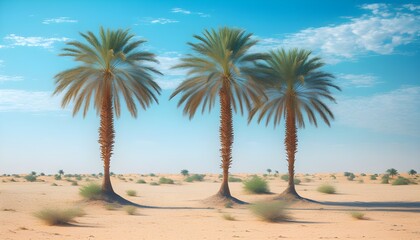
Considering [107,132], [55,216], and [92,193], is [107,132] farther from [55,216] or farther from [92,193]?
[55,216]

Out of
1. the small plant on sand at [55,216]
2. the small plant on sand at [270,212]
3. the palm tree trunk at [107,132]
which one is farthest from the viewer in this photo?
the palm tree trunk at [107,132]

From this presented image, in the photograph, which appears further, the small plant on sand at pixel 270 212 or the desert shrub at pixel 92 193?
the desert shrub at pixel 92 193

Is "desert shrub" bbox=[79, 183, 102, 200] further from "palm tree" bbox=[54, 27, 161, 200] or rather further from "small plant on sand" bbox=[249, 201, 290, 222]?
"small plant on sand" bbox=[249, 201, 290, 222]

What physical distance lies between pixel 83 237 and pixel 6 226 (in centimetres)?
471

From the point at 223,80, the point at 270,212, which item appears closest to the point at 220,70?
the point at 223,80

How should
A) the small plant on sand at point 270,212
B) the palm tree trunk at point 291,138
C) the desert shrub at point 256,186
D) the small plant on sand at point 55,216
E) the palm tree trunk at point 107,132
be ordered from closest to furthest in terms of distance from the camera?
the small plant on sand at point 55,216, the small plant on sand at point 270,212, the palm tree trunk at point 107,132, the palm tree trunk at point 291,138, the desert shrub at point 256,186

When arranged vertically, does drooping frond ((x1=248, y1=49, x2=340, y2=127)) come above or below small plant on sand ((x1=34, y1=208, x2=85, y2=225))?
above

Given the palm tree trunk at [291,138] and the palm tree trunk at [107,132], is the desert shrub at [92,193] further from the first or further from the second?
the palm tree trunk at [291,138]

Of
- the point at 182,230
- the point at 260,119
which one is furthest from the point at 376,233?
the point at 260,119

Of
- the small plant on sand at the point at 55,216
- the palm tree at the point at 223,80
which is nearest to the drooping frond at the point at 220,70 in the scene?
the palm tree at the point at 223,80

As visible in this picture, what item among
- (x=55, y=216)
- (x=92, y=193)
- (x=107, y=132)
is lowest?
(x=55, y=216)

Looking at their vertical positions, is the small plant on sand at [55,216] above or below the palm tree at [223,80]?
below

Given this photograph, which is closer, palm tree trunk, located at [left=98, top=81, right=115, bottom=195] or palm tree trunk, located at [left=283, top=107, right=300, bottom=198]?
palm tree trunk, located at [left=98, top=81, right=115, bottom=195]

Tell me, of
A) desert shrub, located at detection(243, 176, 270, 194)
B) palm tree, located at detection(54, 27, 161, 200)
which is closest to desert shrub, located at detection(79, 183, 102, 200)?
palm tree, located at detection(54, 27, 161, 200)
